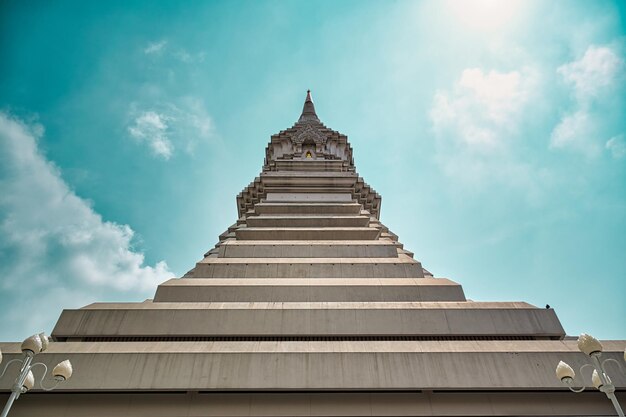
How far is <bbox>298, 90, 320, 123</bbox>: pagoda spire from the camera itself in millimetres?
47000

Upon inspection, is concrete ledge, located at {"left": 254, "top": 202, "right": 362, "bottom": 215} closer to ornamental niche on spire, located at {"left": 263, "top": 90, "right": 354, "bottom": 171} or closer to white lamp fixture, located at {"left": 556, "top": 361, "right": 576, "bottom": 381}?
ornamental niche on spire, located at {"left": 263, "top": 90, "right": 354, "bottom": 171}

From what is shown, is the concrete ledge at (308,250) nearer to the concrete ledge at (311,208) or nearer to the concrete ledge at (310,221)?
the concrete ledge at (310,221)

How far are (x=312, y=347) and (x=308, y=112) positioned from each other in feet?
144

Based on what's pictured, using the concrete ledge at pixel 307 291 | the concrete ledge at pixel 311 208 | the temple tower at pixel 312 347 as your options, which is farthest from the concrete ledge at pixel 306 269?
the concrete ledge at pixel 311 208

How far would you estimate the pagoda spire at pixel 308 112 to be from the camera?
47000mm

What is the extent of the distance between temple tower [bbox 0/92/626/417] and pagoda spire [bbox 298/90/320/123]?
32.5m

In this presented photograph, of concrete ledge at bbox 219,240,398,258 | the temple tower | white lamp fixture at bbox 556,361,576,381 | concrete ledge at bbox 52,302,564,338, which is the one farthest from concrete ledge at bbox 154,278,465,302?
white lamp fixture at bbox 556,361,576,381

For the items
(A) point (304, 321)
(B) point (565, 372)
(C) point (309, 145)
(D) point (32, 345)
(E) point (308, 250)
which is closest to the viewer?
(B) point (565, 372)

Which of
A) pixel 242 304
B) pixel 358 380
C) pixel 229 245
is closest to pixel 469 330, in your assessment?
pixel 358 380

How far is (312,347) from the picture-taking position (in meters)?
10.2

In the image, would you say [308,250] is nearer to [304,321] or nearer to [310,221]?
[310,221]

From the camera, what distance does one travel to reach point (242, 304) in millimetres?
12328

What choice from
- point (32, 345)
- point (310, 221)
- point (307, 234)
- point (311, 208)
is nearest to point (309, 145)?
point (311, 208)

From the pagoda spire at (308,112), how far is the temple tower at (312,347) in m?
32.5
